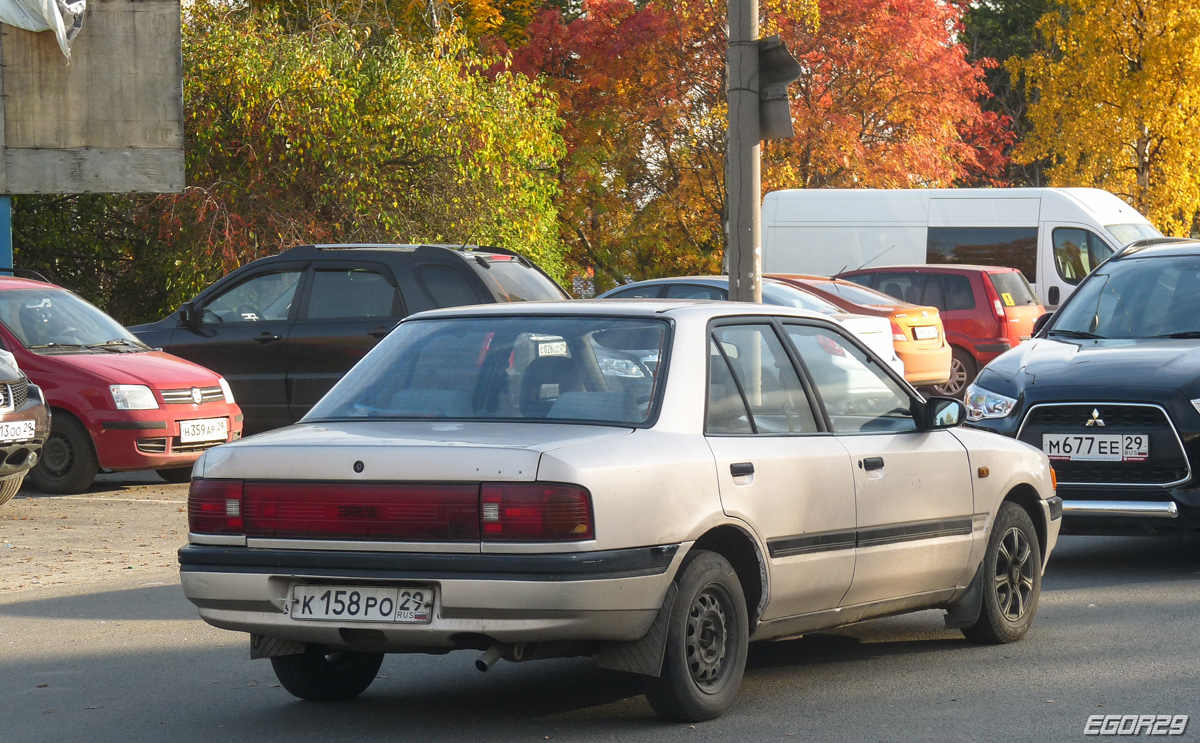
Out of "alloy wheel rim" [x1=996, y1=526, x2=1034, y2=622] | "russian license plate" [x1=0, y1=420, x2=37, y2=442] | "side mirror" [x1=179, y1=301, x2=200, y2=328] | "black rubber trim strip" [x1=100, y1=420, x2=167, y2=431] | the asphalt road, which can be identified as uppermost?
"side mirror" [x1=179, y1=301, x2=200, y2=328]

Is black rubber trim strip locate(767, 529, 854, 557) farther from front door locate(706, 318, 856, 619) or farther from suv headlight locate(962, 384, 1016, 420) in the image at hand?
suv headlight locate(962, 384, 1016, 420)

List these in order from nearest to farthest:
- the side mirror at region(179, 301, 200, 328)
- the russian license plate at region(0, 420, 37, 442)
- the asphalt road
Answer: the asphalt road < the russian license plate at region(0, 420, 37, 442) < the side mirror at region(179, 301, 200, 328)

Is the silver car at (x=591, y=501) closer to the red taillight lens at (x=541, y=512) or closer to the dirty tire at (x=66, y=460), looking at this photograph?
the red taillight lens at (x=541, y=512)

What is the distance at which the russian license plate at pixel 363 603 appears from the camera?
5160 mm

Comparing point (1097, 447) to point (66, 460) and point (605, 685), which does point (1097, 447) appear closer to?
point (605, 685)

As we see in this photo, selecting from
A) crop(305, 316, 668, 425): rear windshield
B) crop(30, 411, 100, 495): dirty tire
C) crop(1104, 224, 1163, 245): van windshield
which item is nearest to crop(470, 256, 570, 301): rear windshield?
crop(30, 411, 100, 495): dirty tire

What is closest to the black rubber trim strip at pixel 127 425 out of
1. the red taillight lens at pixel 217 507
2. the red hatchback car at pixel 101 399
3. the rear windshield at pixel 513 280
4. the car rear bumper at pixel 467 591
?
the red hatchback car at pixel 101 399

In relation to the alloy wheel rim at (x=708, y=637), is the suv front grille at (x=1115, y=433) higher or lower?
higher

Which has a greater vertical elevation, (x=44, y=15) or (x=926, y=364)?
→ (x=44, y=15)

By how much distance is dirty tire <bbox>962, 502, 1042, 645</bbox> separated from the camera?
7012 millimetres

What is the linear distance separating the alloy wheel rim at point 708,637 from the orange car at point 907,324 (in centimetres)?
1326

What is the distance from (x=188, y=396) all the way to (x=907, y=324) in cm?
902

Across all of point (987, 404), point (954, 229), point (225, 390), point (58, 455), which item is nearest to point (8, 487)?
point (58, 455)

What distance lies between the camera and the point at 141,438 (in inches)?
515
